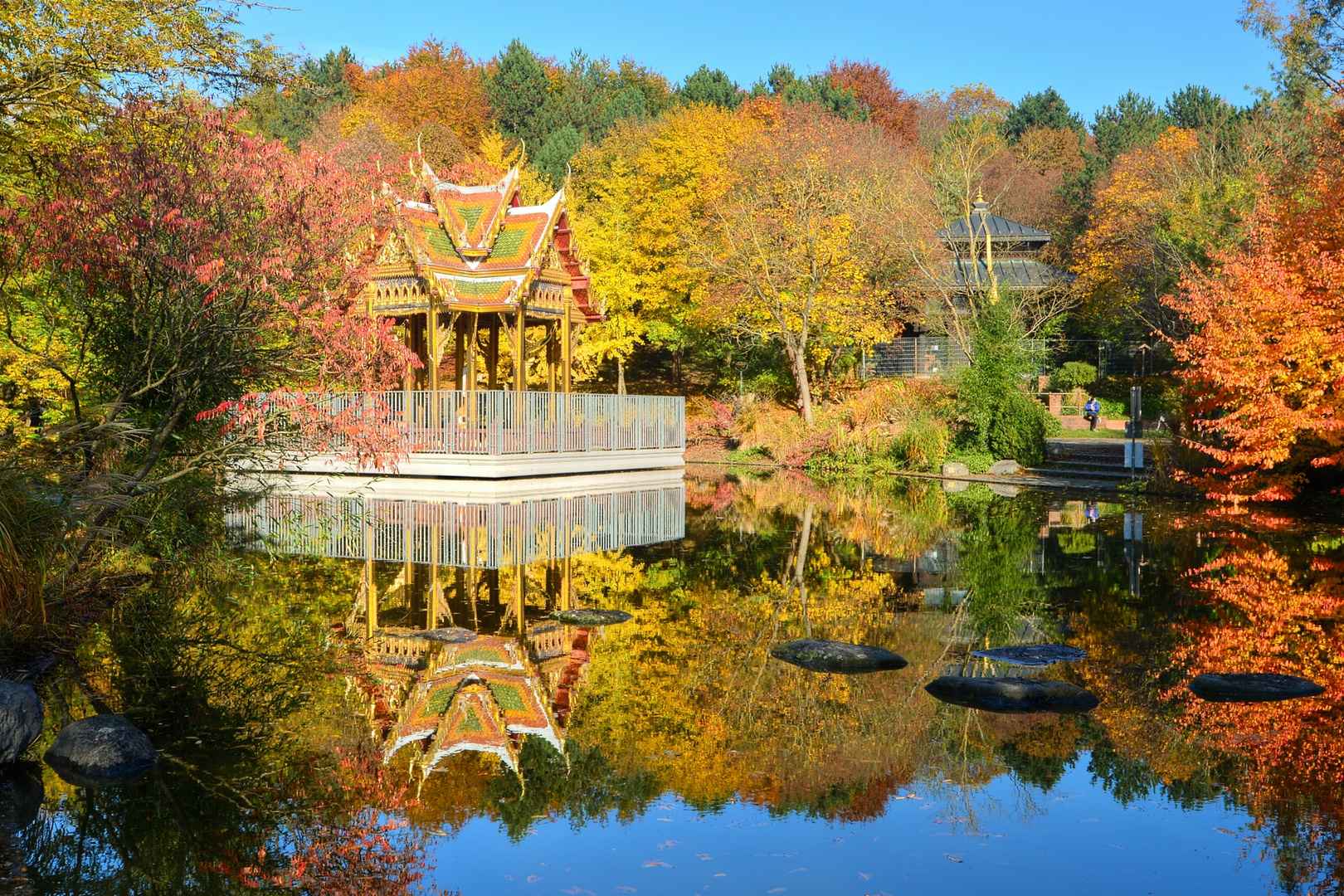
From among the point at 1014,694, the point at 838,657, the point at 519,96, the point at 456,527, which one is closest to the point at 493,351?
the point at 456,527

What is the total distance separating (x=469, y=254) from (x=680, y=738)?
19097 mm

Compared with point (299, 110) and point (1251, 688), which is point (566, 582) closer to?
point (1251, 688)

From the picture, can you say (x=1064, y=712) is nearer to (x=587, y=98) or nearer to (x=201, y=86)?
(x=201, y=86)

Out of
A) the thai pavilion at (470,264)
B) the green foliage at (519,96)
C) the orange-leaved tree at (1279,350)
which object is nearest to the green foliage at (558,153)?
the green foliage at (519,96)

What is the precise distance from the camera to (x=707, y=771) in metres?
5.58

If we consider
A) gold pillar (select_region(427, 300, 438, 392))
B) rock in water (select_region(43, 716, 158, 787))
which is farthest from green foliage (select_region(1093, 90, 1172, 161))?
rock in water (select_region(43, 716, 158, 787))

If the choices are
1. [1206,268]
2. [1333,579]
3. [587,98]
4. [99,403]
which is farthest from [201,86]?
[587,98]

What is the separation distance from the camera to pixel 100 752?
5.60 m

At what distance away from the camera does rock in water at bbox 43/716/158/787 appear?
551cm

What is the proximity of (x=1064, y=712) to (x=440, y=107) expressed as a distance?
52.4 m

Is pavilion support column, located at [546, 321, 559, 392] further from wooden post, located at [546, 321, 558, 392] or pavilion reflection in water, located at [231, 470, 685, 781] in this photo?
pavilion reflection in water, located at [231, 470, 685, 781]

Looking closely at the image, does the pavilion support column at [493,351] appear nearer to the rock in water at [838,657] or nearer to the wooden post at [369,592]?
the wooden post at [369,592]

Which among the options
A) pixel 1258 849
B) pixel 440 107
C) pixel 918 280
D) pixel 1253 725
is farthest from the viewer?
pixel 440 107

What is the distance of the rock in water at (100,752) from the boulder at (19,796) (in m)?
0.11
